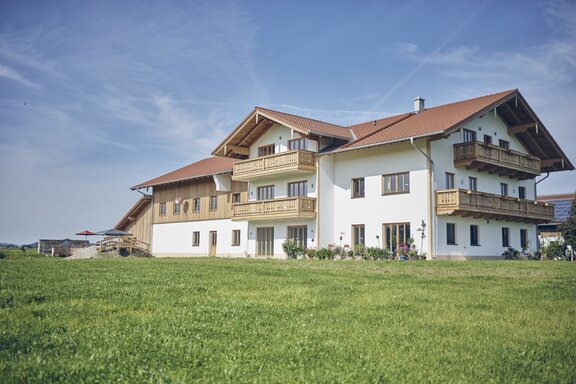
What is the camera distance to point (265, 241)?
1468 inches

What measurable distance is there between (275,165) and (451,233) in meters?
11.5

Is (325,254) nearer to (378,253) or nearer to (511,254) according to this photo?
(378,253)

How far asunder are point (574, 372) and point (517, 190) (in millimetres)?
32064

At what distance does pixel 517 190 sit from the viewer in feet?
120

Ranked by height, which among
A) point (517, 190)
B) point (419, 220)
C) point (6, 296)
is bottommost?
point (6, 296)

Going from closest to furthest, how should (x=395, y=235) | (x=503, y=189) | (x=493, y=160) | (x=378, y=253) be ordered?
(x=378, y=253) < (x=395, y=235) < (x=493, y=160) < (x=503, y=189)

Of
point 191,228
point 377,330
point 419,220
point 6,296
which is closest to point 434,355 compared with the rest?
point 377,330

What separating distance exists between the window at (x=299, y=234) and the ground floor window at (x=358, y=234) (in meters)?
3.18

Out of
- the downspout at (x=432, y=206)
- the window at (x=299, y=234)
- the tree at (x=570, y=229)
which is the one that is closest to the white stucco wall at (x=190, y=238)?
the window at (x=299, y=234)

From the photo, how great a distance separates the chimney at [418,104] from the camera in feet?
119

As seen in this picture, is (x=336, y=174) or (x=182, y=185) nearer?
(x=336, y=174)

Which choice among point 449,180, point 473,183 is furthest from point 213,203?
point 473,183

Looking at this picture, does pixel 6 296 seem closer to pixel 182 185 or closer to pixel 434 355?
pixel 434 355

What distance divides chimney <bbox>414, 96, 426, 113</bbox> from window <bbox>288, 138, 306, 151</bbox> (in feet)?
26.0
